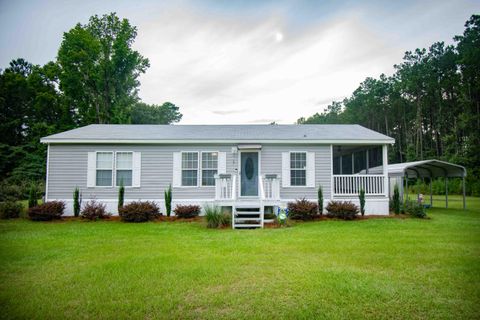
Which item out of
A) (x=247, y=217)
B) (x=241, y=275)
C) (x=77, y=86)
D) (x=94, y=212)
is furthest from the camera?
(x=77, y=86)

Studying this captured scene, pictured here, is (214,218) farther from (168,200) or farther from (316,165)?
(316,165)

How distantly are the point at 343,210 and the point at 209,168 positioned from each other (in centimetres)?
574

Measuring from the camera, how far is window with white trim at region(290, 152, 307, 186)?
12.7 m

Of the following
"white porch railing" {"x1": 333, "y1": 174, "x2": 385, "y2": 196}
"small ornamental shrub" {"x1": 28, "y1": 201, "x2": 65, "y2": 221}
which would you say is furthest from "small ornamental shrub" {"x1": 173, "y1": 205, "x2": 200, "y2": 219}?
"white porch railing" {"x1": 333, "y1": 174, "x2": 385, "y2": 196}

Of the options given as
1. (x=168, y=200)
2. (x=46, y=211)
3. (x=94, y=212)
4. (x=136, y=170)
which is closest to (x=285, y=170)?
(x=168, y=200)

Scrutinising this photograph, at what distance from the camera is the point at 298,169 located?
1270 centimetres

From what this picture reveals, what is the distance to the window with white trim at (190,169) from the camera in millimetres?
12680

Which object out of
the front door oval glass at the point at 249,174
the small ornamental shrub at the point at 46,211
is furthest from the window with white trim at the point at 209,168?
the small ornamental shrub at the point at 46,211

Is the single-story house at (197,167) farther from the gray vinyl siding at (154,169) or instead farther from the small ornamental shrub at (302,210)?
the small ornamental shrub at (302,210)

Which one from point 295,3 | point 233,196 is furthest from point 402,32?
point 233,196

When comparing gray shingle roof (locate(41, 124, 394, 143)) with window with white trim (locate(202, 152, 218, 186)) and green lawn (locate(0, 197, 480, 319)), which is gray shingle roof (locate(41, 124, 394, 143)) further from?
green lawn (locate(0, 197, 480, 319))

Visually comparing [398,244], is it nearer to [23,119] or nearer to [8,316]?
[8,316]

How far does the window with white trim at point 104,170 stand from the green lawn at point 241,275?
3.92 meters

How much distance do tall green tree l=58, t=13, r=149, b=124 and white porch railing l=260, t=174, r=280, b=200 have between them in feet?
64.9
